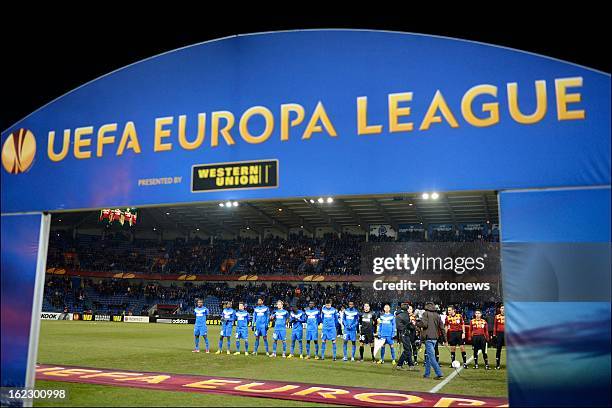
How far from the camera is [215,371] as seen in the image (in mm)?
13250

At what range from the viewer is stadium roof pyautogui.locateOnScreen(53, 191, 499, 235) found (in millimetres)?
37000

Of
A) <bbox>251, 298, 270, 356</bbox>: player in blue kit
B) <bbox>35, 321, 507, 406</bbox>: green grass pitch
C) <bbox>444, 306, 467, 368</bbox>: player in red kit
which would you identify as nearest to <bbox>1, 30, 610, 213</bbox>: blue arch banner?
<bbox>35, 321, 507, 406</bbox>: green grass pitch

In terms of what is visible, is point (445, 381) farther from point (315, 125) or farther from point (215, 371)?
point (315, 125)

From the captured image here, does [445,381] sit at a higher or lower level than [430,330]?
lower

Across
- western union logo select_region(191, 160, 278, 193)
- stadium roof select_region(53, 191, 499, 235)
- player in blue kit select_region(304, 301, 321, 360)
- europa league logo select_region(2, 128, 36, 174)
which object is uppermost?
stadium roof select_region(53, 191, 499, 235)

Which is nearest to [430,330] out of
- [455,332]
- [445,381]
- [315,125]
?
[445,381]

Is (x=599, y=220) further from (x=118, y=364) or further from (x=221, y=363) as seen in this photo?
(x=118, y=364)

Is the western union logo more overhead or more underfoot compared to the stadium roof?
more underfoot

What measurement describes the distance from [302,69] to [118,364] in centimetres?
1058

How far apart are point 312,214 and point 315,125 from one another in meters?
35.4

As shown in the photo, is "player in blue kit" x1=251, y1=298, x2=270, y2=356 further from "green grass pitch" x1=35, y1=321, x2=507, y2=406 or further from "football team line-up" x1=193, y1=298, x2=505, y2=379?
"green grass pitch" x1=35, y1=321, x2=507, y2=406

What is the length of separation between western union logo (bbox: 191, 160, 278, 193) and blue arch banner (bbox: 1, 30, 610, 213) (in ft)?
0.07

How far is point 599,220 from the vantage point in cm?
605

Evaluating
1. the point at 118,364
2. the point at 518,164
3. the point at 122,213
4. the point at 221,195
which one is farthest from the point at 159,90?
the point at 122,213
